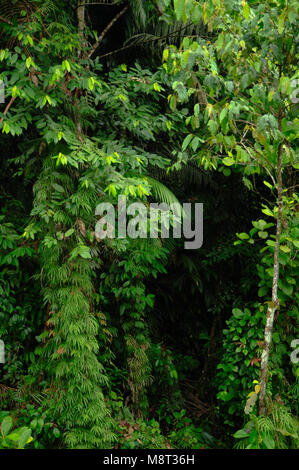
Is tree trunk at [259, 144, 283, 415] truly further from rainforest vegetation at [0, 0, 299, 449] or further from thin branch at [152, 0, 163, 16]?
thin branch at [152, 0, 163, 16]

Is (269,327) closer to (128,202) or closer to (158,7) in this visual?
(128,202)

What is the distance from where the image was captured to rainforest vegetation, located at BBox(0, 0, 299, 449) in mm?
2697

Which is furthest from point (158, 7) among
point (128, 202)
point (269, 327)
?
point (269, 327)

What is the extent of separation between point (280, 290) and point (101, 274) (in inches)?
58.7

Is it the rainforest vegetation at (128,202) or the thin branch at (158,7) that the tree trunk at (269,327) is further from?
the thin branch at (158,7)

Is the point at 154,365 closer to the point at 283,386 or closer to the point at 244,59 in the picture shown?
the point at 283,386

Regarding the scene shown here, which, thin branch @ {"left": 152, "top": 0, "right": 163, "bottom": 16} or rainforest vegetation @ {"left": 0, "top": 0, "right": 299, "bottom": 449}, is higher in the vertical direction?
thin branch @ {"left": 152, "top": 0, "right": 163, "bottom": 16}

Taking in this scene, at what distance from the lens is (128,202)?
3.36 metres

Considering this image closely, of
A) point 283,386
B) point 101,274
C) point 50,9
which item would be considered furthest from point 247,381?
point 50,9

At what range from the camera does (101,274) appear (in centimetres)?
370

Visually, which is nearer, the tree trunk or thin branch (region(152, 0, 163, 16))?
the tree trunk

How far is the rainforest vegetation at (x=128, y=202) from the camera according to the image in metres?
2.70

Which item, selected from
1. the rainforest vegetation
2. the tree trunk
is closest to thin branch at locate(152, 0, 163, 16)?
the rainforest vegetation

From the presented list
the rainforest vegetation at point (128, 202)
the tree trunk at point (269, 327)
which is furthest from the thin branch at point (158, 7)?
the tree trunk at point (269, 327)
